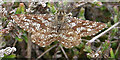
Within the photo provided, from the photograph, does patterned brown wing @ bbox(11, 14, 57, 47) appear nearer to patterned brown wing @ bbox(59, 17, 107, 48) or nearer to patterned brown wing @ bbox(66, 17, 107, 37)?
patterned brown wing @ bbox(59, 17, 107, 48)

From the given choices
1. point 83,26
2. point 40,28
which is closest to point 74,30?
point 83,26

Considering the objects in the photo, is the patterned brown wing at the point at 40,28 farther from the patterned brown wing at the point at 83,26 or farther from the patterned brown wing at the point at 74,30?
the patterned brown wing at the point at 83,26

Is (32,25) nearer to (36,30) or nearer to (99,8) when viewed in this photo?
(36,30)

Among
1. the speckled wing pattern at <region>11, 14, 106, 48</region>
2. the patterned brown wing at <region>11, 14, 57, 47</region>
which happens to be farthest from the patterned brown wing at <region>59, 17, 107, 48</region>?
the patterned brown wing at <region>11, 14, 57, 47</region>

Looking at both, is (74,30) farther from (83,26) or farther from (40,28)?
(40,28)

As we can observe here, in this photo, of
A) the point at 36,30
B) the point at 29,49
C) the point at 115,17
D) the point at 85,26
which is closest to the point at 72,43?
the point at 85,26


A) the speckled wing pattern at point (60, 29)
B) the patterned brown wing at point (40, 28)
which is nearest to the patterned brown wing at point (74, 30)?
the speckled wing pattern at point (60, 29)

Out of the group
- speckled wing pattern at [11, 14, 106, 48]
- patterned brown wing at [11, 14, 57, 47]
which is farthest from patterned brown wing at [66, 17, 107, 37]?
patterned brown wing at [11, 14, 57, 47]
